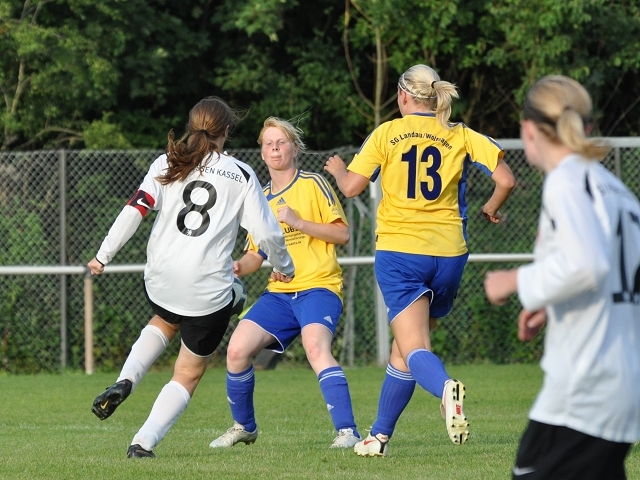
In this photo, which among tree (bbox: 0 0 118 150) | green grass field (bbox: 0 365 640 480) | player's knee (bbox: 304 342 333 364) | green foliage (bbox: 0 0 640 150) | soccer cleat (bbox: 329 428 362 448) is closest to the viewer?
green grass field (bbox: 0 365 640 480)

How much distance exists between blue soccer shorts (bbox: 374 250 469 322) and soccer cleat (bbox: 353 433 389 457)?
2.12 ft

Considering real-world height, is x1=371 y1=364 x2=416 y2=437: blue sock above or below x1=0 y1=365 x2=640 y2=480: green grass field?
above

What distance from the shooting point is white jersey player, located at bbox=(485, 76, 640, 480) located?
9.66 feet

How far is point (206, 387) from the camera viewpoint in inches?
427

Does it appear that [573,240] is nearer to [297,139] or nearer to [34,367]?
[297,139]

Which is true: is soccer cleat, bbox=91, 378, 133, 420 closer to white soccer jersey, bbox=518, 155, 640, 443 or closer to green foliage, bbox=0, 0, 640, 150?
white soccer jersey, bbox=518, 155, 640, 443

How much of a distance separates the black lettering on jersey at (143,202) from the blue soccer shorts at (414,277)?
125 cm

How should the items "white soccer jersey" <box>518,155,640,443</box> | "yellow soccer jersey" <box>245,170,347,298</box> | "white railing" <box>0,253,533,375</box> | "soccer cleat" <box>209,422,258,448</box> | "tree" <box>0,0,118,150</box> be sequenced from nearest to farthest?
"white soccer jersey" <box>518,155,640,443</box> < "soccer cleat" <box>209,422,258,448</box> < "yellow soccer jersey" <box>245,170,347,298</box> < "white railing" <box>0,253,533,375</box> < "tree" <box>0,0,118,150</box>

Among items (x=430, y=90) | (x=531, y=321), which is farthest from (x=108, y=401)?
(x=531, y=321)

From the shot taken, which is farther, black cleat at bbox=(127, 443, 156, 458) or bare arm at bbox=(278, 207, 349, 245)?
bare arm at bbox=(278, 207, 349, 245)

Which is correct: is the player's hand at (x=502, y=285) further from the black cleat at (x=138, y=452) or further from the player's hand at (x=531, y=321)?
the black cleat at (x=138, y=452)

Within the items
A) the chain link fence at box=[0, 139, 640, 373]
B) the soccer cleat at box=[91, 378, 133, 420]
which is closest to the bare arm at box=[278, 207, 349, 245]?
the soccer cleat at box=[91, 378, 133, 420]

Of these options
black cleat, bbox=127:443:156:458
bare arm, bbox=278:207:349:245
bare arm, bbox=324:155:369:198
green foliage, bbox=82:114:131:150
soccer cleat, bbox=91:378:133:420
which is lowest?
black cleat, bbox=127:443:156:458

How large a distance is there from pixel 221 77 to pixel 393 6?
263 cm
